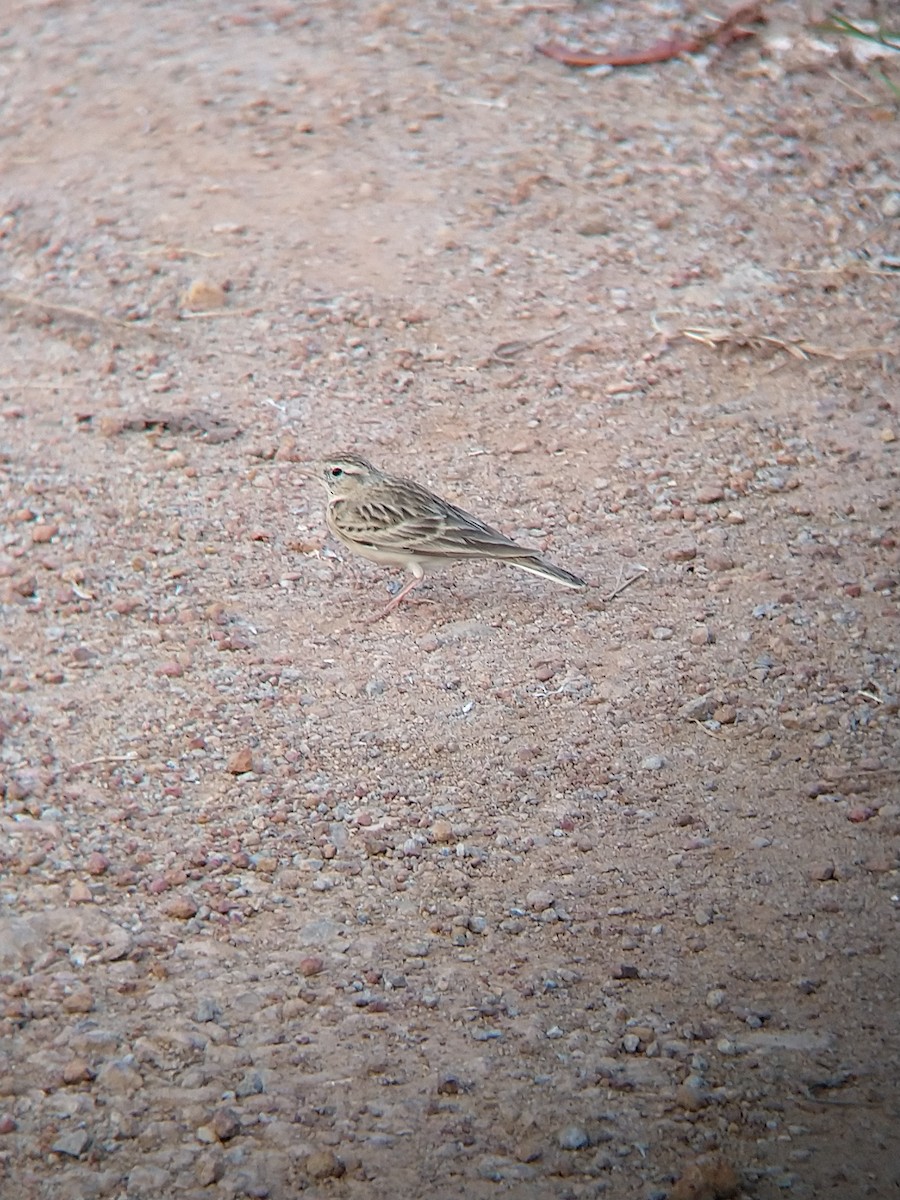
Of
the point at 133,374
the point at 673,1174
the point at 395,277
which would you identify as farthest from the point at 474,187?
the point at 673,1174

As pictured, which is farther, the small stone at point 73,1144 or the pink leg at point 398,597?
the pink leg at point 398,597

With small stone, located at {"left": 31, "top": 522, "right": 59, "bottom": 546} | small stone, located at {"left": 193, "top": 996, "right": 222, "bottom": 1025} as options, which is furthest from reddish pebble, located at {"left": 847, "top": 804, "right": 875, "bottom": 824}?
small stone, located at {"left": 31, "top": 522, "right": 59, "bottom": 546}

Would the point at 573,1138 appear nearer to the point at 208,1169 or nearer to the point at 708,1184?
the point at 708,1184

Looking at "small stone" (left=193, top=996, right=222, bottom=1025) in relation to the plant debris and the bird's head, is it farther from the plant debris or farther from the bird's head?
the plant debris

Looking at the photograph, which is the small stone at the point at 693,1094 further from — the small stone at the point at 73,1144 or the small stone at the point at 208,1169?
the small stone at the point at 73,1144

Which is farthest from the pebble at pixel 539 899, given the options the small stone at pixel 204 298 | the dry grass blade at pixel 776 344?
the small stone at pixel 204 298

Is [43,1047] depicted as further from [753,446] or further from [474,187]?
[474,187]
